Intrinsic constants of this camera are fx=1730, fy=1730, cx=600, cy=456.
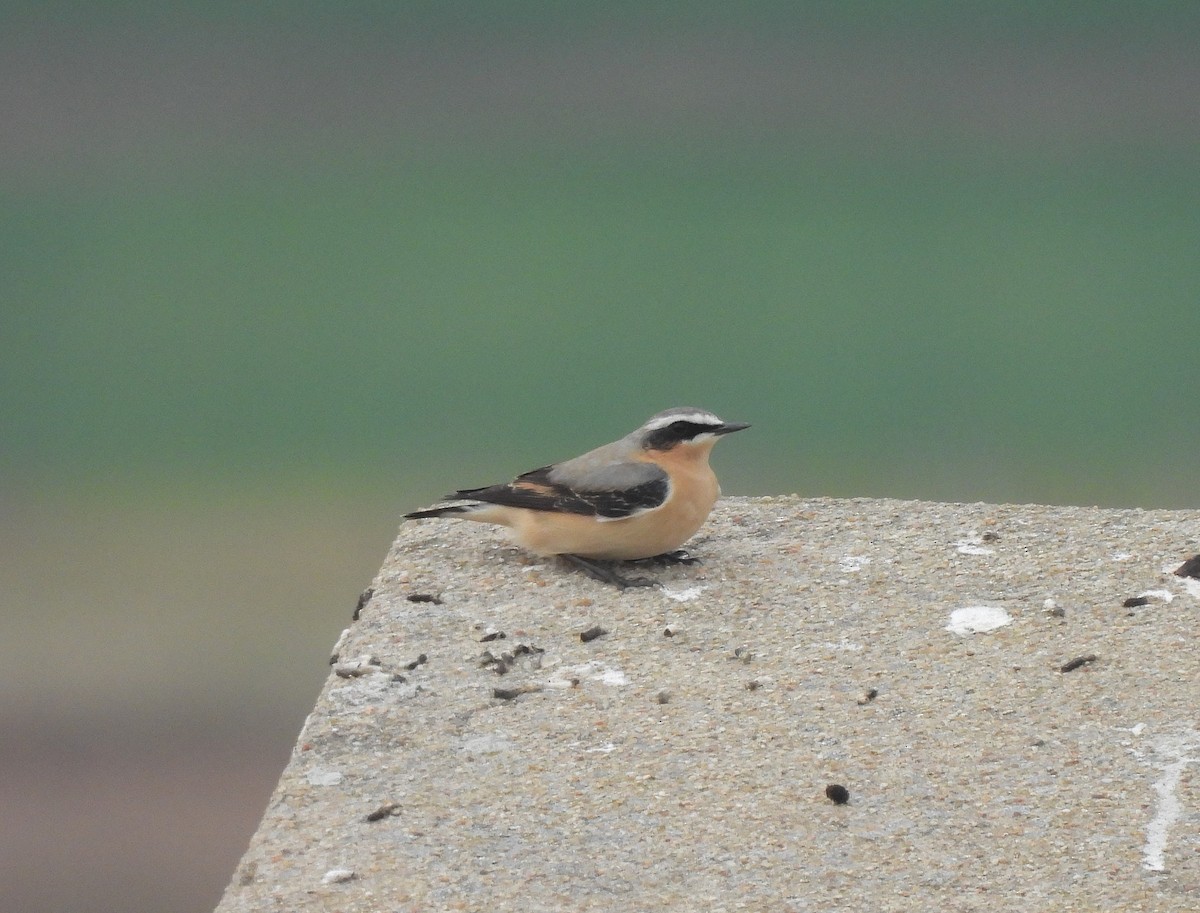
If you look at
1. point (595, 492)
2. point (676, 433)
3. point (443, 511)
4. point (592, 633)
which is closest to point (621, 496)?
point (595, 492)

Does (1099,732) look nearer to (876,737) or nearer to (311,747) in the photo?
(876,737)

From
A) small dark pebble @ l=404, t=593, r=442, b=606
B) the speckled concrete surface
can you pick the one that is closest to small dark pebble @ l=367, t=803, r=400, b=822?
the speckled concrete surface

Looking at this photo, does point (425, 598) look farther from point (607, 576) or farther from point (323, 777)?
point (323, 777)

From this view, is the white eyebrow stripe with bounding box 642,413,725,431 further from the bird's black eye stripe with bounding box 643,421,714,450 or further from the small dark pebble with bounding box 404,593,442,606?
the small dark pebble with bounding box 404,593,442,606

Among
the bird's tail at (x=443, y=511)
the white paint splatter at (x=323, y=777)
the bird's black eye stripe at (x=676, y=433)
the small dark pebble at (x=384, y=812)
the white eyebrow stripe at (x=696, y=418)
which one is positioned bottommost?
the small dark pebble at (x=384, y=812)

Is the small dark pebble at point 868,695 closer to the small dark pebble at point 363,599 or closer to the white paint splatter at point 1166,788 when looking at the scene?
the white paint splatter at point 1166,788

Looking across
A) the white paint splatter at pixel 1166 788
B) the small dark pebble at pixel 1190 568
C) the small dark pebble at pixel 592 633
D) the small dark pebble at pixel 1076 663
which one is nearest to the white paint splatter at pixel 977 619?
the small dark pebble at pixel 1076 663
